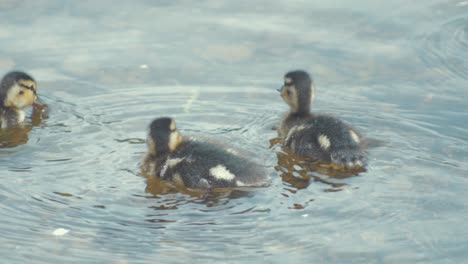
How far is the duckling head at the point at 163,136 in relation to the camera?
22.2 ft

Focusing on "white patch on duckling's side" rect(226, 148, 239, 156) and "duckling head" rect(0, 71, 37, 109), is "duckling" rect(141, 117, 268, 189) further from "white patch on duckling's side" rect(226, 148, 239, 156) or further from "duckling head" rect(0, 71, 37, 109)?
"duckling head" rect(0, 71, 37, 109)

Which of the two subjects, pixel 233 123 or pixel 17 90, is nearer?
pixel 233 123

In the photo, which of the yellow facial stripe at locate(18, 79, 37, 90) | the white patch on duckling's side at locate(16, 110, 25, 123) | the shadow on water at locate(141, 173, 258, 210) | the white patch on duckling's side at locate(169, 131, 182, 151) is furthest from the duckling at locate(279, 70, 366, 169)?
the white patch on duckling's side at locate(16, 110, 25, 123)

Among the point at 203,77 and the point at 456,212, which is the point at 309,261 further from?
the point at 203,77

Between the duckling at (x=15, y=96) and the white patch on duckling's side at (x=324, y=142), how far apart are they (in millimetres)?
2465

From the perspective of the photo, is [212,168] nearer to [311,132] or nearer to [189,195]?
[189,195]

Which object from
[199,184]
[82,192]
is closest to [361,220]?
[199,184]

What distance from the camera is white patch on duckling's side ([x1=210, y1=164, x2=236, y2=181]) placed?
21.4 ft

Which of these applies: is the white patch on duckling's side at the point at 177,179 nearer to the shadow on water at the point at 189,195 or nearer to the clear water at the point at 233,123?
the shadow on water at the point at 189,195

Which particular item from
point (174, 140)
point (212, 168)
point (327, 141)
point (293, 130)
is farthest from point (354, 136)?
point (174, 140)

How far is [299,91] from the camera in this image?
769 centimetres

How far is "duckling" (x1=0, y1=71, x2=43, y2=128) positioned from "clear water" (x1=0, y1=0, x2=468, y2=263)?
225 millimetres

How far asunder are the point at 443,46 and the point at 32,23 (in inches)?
153

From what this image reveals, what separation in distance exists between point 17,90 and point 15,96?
0.10 meters
